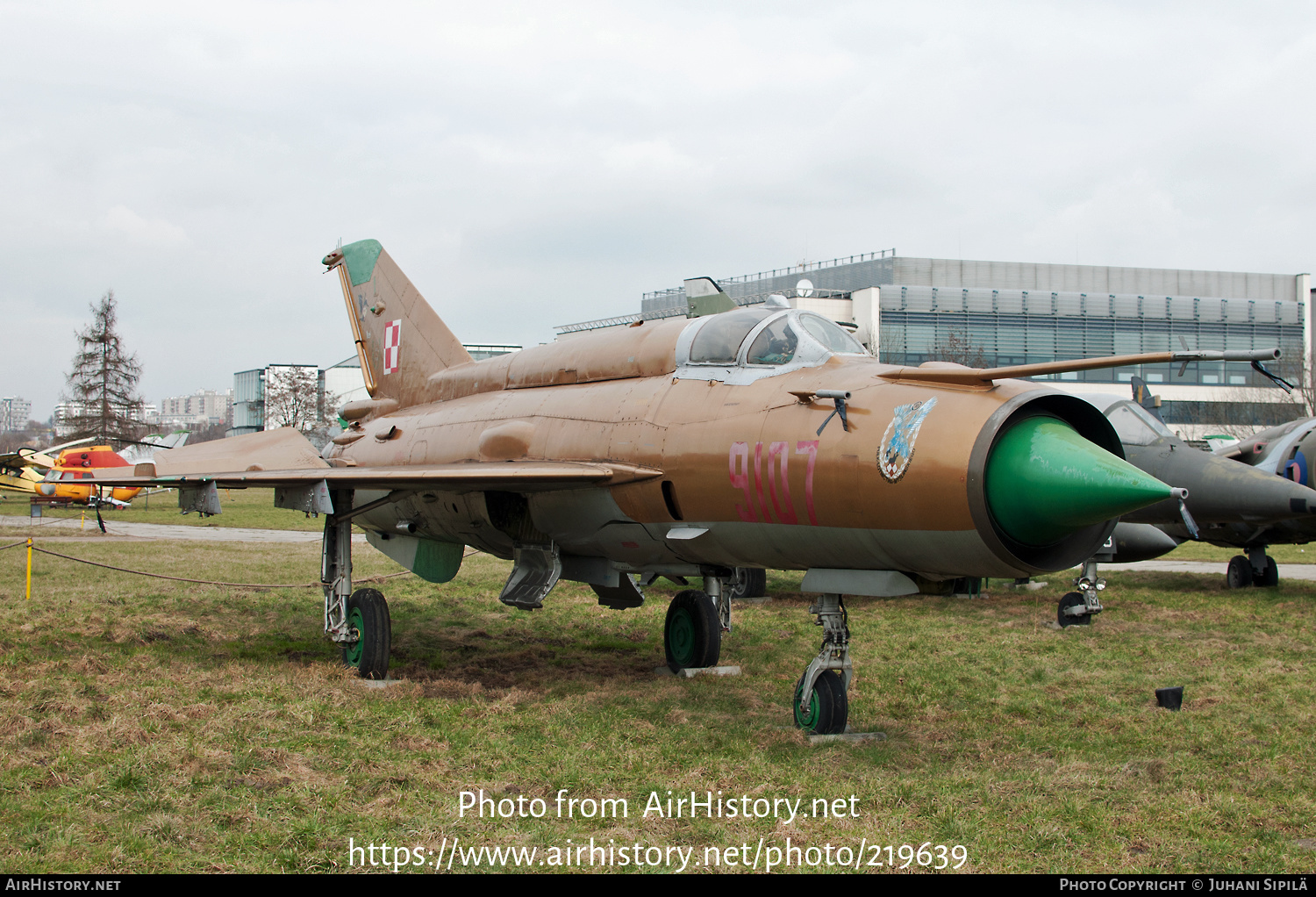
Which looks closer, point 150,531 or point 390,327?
point 390,327

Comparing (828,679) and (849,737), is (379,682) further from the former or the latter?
(849,737)

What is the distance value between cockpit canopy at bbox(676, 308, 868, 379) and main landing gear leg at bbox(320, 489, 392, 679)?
12.7ft

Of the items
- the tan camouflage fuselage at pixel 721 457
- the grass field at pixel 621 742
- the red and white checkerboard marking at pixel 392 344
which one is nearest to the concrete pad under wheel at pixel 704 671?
the grass field at pixel 621 742

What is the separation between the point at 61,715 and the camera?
666 centimetres

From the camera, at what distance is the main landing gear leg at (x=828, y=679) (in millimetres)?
6758

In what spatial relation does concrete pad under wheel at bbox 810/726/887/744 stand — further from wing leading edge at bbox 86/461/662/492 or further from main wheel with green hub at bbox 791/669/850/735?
wing leading edge at bbox 86/461/662/492

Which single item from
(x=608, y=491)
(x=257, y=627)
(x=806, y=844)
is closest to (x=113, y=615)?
(x=257, y=627)

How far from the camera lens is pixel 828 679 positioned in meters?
6.85

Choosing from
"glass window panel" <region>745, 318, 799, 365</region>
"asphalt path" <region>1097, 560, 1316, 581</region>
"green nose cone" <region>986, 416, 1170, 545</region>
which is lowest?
"asphalt path" <region>1097, 560, 1316, 581</region>

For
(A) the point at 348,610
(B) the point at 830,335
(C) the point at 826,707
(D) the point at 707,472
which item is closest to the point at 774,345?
(B) the point at 830,335

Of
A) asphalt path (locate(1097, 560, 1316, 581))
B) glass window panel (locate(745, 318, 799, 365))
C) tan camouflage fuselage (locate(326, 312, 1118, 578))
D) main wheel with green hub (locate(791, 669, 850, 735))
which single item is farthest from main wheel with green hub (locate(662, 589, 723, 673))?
asphalt path (locate(1097, 560, 1316, 581))

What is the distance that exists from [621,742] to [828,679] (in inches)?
61.3

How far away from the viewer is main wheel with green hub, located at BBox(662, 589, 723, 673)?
377 inches

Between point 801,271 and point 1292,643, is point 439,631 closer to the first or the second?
point 1292,643
